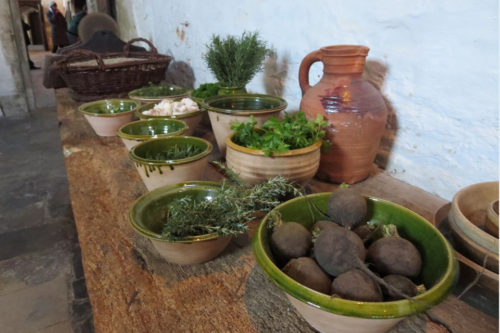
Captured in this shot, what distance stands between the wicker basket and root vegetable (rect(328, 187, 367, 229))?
1341 millimetres

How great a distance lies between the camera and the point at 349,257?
1.51 feet

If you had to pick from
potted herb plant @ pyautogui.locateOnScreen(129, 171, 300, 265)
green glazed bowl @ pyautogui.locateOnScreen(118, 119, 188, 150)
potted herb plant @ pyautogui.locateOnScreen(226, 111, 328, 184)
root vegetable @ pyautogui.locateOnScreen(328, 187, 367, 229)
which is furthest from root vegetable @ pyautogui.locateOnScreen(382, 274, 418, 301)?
green glazed bowl @ pyautogui.locateOnScreen(118, 119, 188, 150)

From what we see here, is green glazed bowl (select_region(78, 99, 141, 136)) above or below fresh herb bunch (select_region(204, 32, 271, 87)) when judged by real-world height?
below

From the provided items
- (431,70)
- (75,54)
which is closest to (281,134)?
(431,70)

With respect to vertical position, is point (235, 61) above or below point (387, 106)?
above

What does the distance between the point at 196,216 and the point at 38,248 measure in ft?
4.94

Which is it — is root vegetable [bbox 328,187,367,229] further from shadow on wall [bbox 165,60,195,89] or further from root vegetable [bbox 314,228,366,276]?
shadow on wall [bbox 165,60,195,89]

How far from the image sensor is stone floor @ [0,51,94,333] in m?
1.35

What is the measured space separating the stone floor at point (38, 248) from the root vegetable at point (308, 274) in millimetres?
1139

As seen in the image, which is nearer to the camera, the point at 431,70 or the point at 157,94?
the point at 431,70

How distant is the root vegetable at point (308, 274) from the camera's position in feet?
1.46

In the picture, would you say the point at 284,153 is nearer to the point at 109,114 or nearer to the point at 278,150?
the point at 278,150

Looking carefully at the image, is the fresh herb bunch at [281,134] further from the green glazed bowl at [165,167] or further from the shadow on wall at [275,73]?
the shadow on wall at [275,73]

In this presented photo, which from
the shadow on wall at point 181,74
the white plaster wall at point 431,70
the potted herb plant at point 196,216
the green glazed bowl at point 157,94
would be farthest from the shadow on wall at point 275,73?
the shadow on wall at point 181,74
